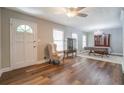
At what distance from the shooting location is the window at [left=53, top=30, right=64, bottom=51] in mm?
5270

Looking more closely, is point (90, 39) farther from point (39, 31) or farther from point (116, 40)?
point (39, 31)

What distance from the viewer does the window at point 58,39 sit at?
527 cm

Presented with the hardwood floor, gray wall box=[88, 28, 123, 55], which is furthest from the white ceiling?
gray wall box=[88, 28, 123, 55]

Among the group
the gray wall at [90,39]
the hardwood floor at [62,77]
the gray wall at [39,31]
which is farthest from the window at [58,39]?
the gray wall at [90,39]

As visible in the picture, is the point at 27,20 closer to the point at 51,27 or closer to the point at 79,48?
the point at 51,27

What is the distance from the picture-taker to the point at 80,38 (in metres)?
8.02

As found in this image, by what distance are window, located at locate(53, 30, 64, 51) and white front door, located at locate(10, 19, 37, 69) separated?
1.53m

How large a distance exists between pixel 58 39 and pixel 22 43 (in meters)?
2.46

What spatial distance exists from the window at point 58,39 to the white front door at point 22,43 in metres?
1.53

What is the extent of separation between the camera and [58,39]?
5.53m

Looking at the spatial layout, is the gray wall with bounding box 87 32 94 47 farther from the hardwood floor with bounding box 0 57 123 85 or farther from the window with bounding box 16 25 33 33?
the window with bounding box 16 25 33 33

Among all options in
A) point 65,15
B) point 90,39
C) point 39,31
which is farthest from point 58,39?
point 90,39
